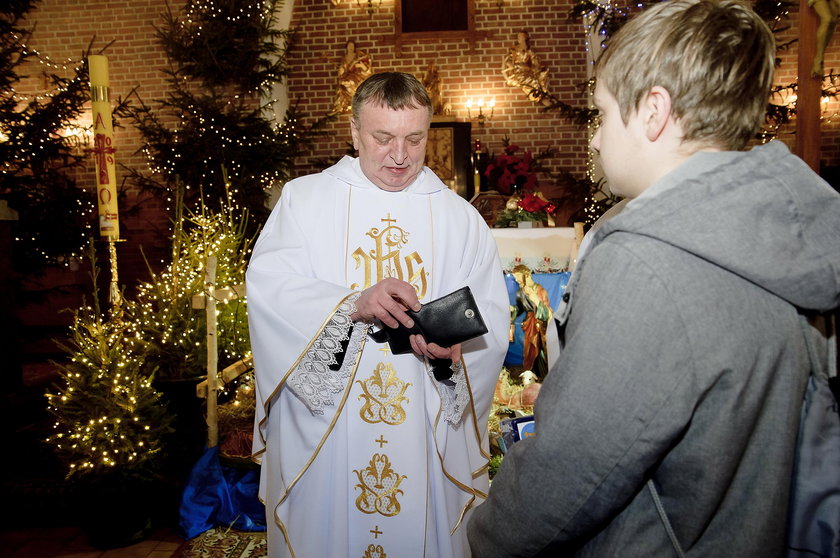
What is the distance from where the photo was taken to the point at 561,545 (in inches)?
34.2

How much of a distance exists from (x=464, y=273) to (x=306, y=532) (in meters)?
1.07

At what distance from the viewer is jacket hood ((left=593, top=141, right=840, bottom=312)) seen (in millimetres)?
773

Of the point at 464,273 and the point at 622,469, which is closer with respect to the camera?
the point at 622,469

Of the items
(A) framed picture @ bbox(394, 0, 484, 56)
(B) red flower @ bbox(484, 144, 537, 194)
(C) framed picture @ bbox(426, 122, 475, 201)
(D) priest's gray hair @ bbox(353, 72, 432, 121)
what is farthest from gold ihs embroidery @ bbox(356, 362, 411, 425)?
(A) framed picture @ bbox(394, 0, 484, 56)

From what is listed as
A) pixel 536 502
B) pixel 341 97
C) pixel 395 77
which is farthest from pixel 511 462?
pixel 341 97

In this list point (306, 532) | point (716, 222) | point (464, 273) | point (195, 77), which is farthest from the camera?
point (195, 77)

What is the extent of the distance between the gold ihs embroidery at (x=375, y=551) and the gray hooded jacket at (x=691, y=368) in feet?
3.94

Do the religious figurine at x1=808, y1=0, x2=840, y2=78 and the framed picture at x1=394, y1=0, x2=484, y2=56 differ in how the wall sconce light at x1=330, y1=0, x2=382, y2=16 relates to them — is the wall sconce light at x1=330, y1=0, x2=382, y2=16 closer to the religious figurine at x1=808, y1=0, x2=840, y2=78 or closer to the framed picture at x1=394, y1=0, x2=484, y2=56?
the framed picture at x1=394, y1=0, x2=484, y2=56

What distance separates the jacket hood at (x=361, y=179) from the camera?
220 cm

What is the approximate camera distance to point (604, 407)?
79 centimetres

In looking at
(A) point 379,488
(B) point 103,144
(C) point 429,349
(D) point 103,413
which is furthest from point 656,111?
(B) point 103,144

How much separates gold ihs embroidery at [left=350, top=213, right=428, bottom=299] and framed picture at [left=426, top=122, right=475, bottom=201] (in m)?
5.78

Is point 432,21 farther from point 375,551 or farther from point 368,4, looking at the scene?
point 375,551

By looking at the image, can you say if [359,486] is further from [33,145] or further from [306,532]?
[33,145]
